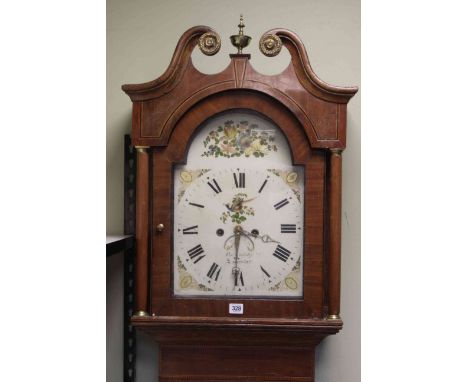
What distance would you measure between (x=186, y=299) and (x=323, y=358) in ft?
1.52

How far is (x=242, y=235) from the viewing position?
1.27 metres

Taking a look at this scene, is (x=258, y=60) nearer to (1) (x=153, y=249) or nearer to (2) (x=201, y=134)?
(2) (x=201, y=134)

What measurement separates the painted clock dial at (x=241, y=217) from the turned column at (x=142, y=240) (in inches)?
2.7

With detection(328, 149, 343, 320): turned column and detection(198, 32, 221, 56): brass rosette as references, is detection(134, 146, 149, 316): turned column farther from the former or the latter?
detection(328, 149, 343, 320): turned column

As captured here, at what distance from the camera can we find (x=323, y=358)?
148cm

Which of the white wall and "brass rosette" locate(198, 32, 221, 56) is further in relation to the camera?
the white wall

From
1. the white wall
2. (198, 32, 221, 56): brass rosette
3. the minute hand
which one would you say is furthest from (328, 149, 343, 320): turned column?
(198, 32, 221, 56): brass rosette

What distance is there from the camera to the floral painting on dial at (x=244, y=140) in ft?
4.19

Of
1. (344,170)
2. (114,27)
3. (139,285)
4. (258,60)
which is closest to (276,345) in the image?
(139,285)

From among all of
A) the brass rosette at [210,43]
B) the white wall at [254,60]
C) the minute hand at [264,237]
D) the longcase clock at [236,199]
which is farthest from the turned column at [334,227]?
the brass rosette at [210,43]

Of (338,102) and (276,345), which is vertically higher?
(338,102)

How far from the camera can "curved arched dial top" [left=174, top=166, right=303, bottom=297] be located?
1.27 meters

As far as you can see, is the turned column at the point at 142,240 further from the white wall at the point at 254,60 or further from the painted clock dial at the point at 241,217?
the white wall at the point at 254,60

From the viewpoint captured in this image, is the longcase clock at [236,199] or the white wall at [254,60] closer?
the longcase clock at [236,199]
